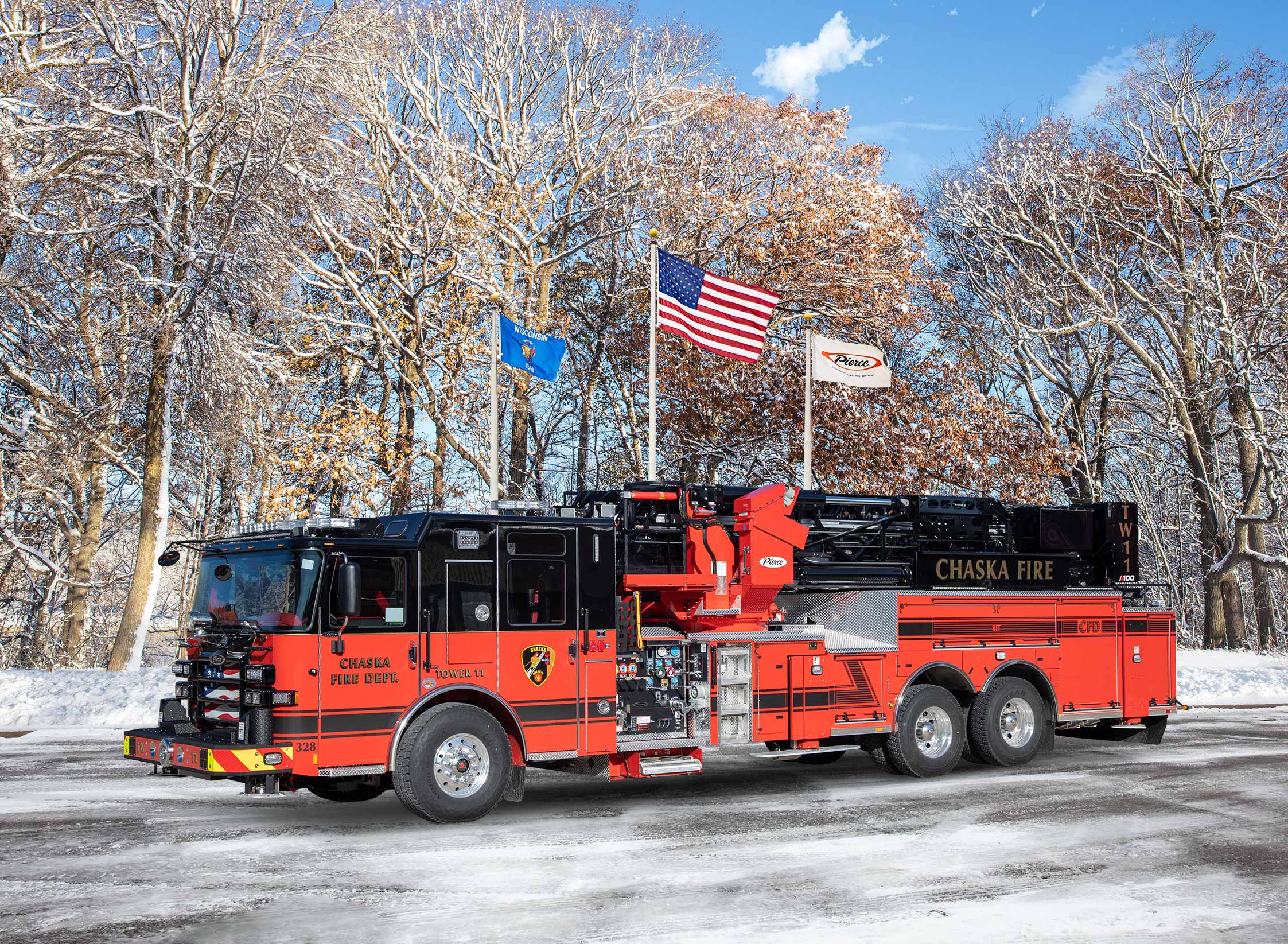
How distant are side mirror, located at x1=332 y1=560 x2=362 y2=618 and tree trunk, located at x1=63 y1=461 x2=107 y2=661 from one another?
67.1 ft

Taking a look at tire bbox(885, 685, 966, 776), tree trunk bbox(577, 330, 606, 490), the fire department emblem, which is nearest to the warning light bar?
the fire department emblem

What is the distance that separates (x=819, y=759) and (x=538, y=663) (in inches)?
213

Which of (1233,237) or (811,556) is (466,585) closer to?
(811,556)

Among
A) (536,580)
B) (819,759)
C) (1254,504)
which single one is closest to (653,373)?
(819,759)

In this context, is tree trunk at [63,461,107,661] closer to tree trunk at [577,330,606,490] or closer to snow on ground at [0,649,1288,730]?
snow on ground at [0,649,1288,730]

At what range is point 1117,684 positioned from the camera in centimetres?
1475

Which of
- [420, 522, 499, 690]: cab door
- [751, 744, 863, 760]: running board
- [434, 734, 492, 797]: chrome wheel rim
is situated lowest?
[751, 744, 863, 760]: running board

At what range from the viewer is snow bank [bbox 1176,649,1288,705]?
22500 millimetres

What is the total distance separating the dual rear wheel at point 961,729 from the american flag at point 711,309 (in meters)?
9.19

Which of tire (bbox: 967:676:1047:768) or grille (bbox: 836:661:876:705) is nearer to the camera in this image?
grille (bbox: 836:661:876:705)

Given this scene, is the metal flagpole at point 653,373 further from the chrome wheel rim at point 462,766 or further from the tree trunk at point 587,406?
the tree trunk at point 587,406

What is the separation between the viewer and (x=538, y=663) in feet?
34.8

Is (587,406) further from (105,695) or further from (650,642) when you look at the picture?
(650,642)

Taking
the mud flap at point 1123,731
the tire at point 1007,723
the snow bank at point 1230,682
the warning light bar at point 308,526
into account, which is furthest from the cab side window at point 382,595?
the snow bank at point 1230,682
